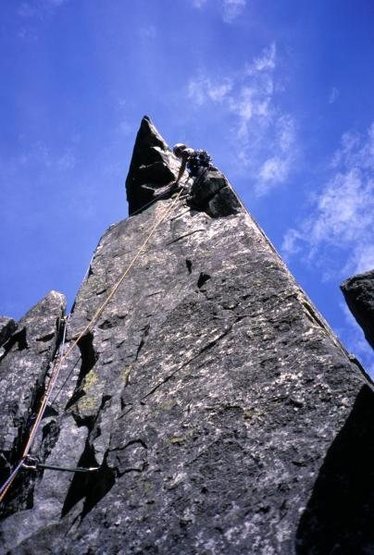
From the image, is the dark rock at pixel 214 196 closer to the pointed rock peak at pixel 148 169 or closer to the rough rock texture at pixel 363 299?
the pointed rock peak at pixel 148 169

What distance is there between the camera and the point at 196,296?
612 centimetres

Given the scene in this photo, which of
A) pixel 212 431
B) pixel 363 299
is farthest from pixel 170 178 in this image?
pixel 363 299

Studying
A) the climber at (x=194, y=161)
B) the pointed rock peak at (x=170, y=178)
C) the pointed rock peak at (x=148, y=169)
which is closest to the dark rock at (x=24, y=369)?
the pointed rock peak at (x=170, y=178)

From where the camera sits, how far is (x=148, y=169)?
1470cm

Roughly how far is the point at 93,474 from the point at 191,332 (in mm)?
2063

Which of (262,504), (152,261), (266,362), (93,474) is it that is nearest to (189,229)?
(152,261)

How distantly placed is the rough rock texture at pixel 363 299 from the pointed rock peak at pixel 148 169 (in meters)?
9.76

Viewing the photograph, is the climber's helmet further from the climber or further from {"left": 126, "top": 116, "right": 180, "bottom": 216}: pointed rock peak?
{"left": 126, "top": 116, "right": 180, "bottom": 216}: pointed rock peak

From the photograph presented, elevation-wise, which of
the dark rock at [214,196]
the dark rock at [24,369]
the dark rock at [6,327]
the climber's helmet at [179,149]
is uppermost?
the climber's helmet at [179,149]

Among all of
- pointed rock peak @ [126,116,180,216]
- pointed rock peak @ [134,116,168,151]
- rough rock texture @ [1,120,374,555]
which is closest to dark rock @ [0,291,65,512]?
rough rock texture @ [1,120,374,555]

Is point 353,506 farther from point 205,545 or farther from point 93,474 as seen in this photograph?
point 93,474

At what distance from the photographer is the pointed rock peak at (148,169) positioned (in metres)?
13.7

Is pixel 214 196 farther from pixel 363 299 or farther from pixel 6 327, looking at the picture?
pixel 363 299

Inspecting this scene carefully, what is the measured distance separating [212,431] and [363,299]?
1871mm
